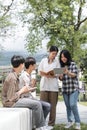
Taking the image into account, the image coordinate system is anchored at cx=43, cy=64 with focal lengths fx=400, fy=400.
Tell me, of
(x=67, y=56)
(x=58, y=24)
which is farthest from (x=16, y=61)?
(x=58, y=24)

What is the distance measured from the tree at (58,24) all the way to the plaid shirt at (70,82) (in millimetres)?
2360

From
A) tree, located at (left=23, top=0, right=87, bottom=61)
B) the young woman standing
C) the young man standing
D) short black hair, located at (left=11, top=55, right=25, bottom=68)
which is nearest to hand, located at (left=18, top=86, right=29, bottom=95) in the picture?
the young man standing

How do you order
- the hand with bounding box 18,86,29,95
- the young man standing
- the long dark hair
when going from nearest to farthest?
1. the young man standing
2. the hand with bounding box 18,86,29,95
3. the long dark hair

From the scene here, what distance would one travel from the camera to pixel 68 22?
9805 mm

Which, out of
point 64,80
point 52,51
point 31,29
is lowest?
point 64,80

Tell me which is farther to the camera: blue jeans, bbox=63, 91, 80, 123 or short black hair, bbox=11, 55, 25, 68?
blue jeans, bbox=63, 91, 80, 123

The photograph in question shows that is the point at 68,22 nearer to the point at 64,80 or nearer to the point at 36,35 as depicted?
the point at 36,35

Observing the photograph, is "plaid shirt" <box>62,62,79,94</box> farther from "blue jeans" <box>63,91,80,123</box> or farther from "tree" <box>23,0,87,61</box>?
"tree" <box>23,0,87,61</box>

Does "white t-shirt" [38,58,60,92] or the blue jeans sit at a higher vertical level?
"white t-shirt" [38,58,60,92]

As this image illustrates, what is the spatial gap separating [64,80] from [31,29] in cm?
314

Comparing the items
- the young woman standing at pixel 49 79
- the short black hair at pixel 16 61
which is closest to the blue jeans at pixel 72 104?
the young woman standing at pixel 49 79

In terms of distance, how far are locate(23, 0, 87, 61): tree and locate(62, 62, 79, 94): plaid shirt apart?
92.9 inches

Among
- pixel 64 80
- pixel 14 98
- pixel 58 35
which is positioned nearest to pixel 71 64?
pixel 64 80

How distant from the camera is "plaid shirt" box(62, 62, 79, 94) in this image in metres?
7.20
